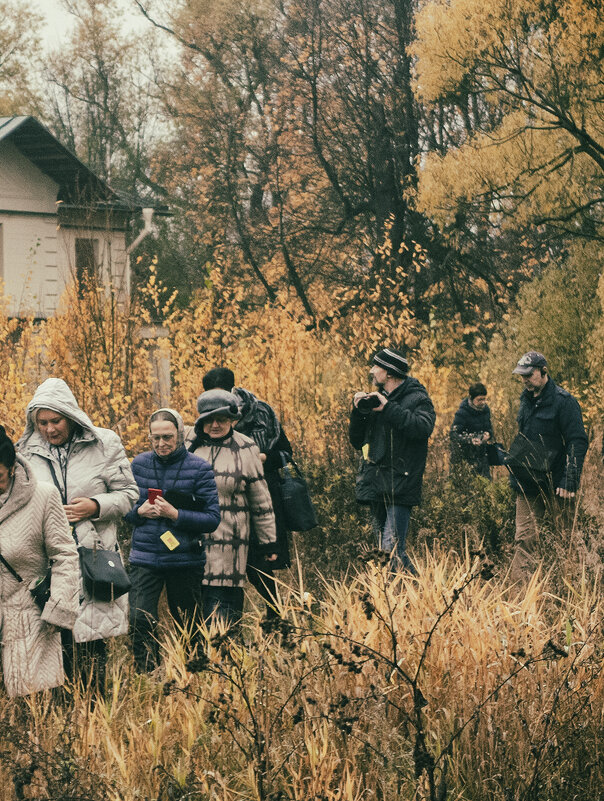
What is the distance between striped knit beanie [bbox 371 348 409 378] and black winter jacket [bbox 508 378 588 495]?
1049 millimetres

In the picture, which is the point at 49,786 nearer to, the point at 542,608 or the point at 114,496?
the point at 114,496

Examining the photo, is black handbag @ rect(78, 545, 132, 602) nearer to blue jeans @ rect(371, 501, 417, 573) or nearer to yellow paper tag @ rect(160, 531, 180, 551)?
yellow paper tag @ rect(160, 531, 180, 551)

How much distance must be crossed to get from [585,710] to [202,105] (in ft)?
79.6

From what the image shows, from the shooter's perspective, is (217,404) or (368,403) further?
(368,403)

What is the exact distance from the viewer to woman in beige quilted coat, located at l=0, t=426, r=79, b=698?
4559 millimetres

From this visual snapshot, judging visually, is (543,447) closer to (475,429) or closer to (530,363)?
(530,363)

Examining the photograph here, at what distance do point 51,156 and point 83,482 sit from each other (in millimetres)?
21672

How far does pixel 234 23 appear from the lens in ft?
89.6

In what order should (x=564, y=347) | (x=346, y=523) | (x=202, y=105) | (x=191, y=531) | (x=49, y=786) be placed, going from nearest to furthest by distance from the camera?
(x=49, y=786)
(x=191, y=531)
(x=346, y=523)
(x=564, y=347)
(x=202, y=105)

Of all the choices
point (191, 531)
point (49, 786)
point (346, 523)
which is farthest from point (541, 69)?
point (49, 786)

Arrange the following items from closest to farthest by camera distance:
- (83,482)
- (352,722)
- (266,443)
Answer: (352,722) < (83,482) < (266,443)

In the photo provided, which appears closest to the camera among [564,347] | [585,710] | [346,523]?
[585,710]

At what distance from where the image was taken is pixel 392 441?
738 cm

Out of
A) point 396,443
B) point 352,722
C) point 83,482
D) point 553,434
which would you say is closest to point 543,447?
point 553,434
